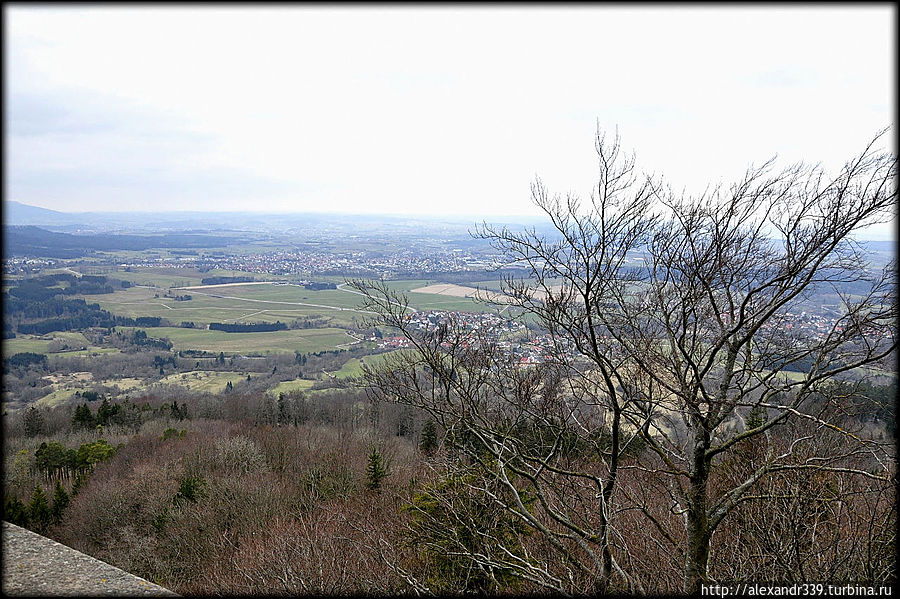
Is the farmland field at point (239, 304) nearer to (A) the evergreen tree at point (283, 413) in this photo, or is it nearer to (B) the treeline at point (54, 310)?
(B) the treeline at point (54, 310)

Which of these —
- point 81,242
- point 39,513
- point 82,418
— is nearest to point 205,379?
point 82,418

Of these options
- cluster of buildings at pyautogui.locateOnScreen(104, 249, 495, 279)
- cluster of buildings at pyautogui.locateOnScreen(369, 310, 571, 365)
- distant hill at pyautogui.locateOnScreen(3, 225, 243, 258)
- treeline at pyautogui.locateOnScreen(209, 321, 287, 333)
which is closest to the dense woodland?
cluster of buildings at pyautogui.locateOnScreen(369, 310, 571, 365)

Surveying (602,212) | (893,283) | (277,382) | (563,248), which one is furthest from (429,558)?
(277,382)

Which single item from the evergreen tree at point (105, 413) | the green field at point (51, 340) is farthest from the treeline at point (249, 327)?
the evergreen tree at point (105, 413)

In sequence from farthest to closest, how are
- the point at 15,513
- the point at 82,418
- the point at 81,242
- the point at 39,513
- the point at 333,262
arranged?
the point at 81,242 < the point at 333,262 < the point at 82,418 < the point at 39,513 < the point at 15,513

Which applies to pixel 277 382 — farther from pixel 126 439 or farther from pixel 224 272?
pixel 224 272

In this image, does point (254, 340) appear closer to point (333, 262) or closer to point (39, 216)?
point (333, 262)
